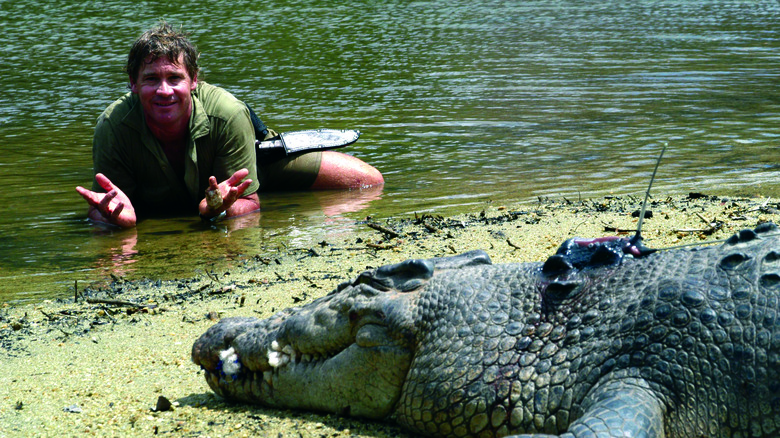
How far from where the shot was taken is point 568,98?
1182 cm

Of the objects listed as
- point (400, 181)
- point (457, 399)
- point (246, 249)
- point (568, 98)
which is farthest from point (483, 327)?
point (568, 98)

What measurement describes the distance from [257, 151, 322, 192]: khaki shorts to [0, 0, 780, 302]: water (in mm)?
161

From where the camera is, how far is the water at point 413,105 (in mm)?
6391

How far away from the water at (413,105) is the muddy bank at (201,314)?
0.51m

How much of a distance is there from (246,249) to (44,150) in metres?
4.93

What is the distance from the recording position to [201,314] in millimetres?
3967

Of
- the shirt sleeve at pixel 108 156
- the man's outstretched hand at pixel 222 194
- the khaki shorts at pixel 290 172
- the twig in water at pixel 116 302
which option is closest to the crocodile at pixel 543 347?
the twig in water at pixel 116 302

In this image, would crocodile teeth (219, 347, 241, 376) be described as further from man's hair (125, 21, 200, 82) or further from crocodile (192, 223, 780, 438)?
man's hair (125, 21, 200, 82)

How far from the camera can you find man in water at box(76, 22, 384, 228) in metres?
6.08

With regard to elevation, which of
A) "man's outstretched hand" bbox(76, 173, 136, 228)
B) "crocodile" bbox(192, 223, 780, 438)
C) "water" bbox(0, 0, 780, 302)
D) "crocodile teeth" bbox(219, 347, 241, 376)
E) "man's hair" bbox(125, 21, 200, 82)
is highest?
"man's hair" bbox(125, 21, 200, 82)

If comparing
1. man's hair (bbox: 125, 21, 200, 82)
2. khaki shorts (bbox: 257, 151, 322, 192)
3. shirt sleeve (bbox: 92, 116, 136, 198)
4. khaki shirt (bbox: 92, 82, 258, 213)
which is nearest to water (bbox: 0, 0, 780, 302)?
khaki shorts (bbox: 257, 151, 322, 192)

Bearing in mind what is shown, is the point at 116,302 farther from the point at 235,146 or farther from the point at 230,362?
the point at 235,146

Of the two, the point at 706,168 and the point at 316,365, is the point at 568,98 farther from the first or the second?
the point at 316,365

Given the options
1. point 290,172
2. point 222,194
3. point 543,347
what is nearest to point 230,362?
point 543,347
